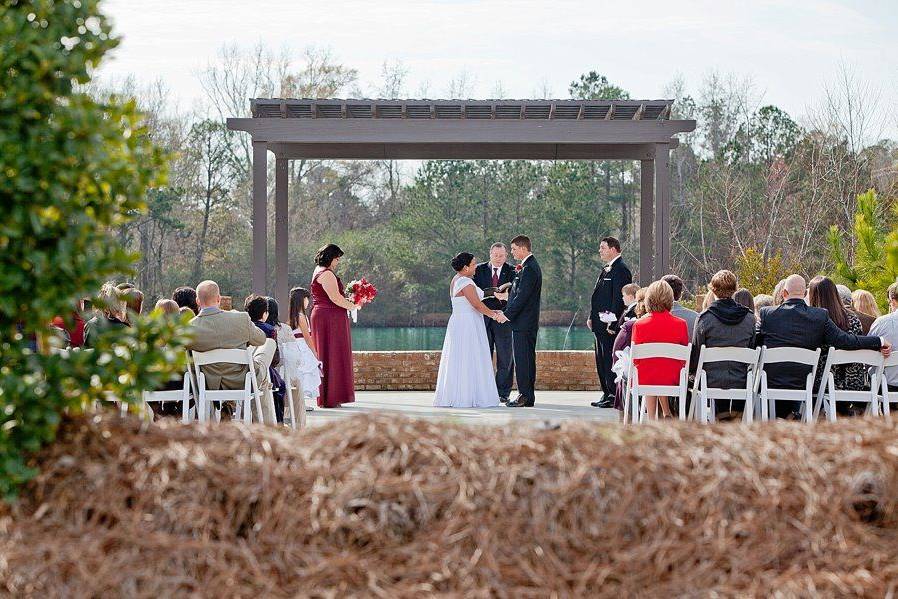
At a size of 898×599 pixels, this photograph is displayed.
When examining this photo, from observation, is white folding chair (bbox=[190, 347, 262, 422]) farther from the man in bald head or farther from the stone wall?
the stone wall

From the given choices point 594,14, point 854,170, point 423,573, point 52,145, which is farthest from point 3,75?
point 594,14

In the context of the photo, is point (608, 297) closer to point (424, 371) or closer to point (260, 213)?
point (424, 371)

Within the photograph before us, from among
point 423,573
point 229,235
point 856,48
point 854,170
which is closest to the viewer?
point 423,573

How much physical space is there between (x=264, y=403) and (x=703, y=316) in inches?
116

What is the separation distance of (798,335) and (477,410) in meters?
4.18

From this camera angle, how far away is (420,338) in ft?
109

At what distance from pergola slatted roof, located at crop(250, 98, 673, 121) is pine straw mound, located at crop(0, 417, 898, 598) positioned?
9115 millimetres

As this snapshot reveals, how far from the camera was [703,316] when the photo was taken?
6.94 metres

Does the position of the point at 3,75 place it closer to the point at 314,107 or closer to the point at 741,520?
the point at 741,520

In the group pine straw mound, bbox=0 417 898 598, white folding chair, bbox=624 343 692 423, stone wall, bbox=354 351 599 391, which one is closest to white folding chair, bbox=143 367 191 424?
white folding chair, bbox=624 343 692 423

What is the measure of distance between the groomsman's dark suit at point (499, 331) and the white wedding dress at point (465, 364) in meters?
0.39

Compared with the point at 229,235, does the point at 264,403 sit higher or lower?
lower

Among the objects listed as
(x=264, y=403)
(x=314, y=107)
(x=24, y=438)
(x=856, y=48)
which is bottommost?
(x=264, y=403)

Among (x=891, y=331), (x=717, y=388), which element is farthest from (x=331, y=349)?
(x=891, y=331)
